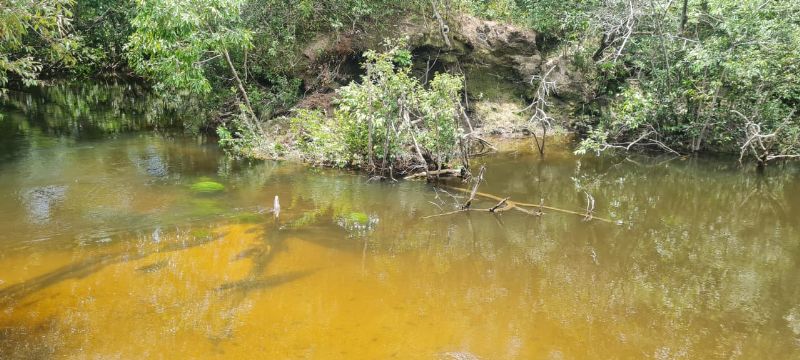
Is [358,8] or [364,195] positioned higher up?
[358,8]

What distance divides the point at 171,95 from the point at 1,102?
781 centimetres

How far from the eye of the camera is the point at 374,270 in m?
6.72

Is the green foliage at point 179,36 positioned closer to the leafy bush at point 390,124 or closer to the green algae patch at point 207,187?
the green algae patch at point 207,187

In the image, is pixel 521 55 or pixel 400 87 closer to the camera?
pixel 400 87

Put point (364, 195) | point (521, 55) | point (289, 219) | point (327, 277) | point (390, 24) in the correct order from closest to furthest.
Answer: point (327, 277), point (289, 219), point (364, 195), point (390, 24), point (521, 55)

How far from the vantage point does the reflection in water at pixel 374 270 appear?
519 cm

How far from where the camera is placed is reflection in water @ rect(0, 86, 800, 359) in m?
5.19

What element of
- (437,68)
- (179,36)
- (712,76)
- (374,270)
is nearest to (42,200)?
(179,36)

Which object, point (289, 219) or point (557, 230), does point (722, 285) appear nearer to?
Answer: point (557, 230)

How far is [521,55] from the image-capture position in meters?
18.2

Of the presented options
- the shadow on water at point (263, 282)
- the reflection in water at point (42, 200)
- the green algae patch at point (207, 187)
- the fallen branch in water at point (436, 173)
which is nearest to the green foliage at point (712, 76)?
the fallen branch in water at point (436, 173)

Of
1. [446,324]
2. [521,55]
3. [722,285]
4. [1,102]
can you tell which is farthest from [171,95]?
[722,285]

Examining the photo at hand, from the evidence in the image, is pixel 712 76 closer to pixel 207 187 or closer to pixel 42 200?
pixel 207 187

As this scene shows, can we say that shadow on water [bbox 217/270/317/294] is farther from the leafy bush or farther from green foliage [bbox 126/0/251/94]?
green foliage [bbox 126/0/251/94]
